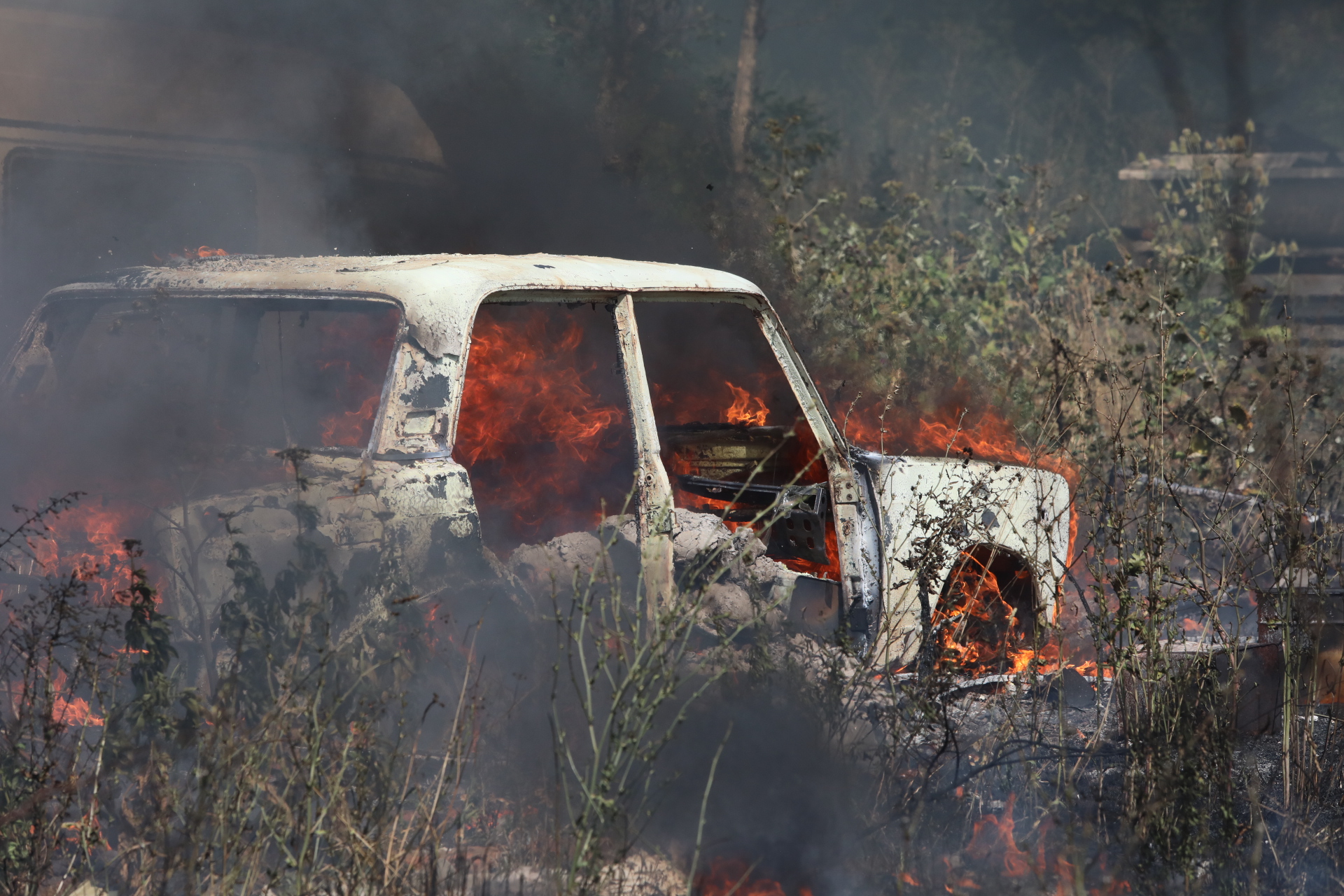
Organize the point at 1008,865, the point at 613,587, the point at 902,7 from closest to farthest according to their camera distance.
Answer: the point at 613,587
the point at 1008,865
the point at 902,7

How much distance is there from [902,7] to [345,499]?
27.7 m

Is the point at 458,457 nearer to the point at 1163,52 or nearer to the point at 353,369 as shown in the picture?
the point at 353,369

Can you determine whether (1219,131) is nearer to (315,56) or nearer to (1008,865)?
(315,56)

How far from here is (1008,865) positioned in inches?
128

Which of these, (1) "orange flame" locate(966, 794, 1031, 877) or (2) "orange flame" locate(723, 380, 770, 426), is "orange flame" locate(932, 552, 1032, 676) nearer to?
(1) "orange flame" locate(966, 794, 1031, 877)

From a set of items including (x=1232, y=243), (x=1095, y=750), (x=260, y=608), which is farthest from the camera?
(x=1232, y=243)

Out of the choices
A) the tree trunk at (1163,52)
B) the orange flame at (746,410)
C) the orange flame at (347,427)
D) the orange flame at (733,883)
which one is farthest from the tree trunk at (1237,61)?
the orange flame at (733,883)

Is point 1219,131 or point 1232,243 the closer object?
point 1232,243

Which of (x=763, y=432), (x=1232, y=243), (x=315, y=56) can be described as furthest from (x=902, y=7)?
(x=763, y=432)

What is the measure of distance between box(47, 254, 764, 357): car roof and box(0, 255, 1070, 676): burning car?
11 millimetres

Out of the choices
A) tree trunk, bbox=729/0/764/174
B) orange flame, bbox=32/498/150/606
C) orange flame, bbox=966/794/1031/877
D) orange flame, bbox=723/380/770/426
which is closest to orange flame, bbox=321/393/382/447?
orange flame, bbox=32/498/150/606

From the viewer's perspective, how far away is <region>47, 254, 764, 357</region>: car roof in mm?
3055

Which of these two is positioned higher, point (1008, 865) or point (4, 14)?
point (4, 14)

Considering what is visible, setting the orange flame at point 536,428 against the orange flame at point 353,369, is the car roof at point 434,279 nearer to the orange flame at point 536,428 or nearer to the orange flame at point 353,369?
the orange flame at point 353,369
